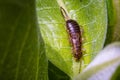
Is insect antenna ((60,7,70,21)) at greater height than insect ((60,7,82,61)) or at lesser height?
greater

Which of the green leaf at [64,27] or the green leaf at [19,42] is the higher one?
the green leaf at [19,42]

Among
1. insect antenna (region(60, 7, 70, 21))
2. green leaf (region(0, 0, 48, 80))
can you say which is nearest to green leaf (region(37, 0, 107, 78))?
insect antenna (region(60, 7, 70, 21))

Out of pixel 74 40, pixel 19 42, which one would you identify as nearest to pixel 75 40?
pixel 74 40

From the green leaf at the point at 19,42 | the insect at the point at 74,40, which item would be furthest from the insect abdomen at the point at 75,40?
the green leaf at the point at 19,42

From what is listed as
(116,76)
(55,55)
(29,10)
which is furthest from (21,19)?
(55,55)

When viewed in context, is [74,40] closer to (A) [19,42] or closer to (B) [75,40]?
(B) [75,40]

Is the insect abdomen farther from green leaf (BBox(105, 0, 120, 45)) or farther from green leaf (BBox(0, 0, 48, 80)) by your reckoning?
green leaf (BBox(0, 0, 48, 80))

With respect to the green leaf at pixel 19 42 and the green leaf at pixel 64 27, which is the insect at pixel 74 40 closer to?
the green leaf at pixel 64 27
